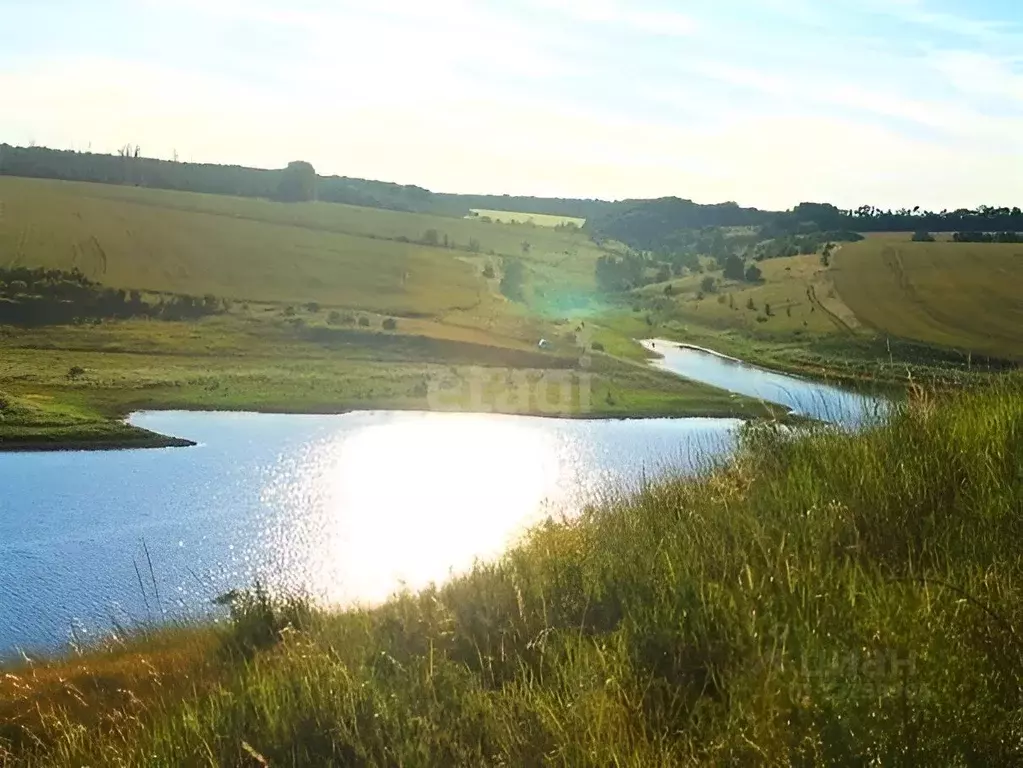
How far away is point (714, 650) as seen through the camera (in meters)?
3.89

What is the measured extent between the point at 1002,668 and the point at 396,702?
2380 mm

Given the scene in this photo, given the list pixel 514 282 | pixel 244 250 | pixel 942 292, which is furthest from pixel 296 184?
pixel 942 292

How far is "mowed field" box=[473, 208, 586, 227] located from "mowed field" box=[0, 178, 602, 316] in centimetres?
3761

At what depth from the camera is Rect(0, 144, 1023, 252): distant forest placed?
382 ft

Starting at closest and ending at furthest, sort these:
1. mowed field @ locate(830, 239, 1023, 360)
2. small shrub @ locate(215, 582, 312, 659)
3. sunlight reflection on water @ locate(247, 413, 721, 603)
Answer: small shrub @ locate(215, 582, 312, 659) < sunlight reflection on water @ locate(247, 413, 721, 603) < mowed field @ locate(830, 239, 1023, 360)

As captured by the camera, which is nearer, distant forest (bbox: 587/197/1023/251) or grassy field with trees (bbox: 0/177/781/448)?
grassy field with trees (bbox: 0/177/781/448)

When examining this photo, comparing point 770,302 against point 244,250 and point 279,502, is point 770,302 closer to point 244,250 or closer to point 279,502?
point 244,250

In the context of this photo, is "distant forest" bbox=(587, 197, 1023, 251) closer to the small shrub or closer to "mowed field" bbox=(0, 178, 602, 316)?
"mowed field" bbox=(0, 178, 602, 316)

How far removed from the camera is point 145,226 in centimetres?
8744

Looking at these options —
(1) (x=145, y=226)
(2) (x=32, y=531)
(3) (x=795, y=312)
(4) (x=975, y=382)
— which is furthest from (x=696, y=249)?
(4) (x=975, y=382)

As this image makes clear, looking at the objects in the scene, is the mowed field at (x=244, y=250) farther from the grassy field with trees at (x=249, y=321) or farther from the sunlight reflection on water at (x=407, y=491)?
the sunlight reflection on water at (x=407, y=491)

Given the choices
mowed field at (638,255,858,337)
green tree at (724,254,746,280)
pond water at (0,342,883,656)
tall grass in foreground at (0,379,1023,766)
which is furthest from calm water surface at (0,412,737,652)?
green tree at (724,254,746,280)

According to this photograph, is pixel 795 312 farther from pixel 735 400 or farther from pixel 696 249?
pixel 696 249

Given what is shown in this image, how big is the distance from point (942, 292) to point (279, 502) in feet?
174
